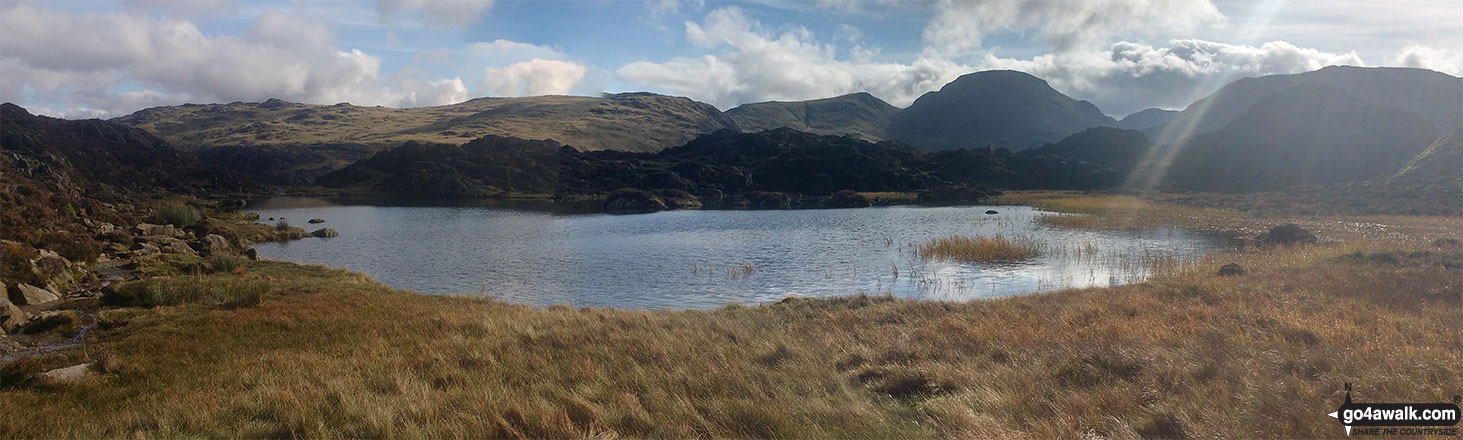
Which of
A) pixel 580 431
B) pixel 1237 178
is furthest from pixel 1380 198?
pixel 580 431

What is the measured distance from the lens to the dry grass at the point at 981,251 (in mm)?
42312

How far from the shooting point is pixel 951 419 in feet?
28.9

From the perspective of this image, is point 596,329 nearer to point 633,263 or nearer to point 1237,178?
point 633,263

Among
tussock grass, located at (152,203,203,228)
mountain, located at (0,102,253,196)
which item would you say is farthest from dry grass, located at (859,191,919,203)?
mountain, located at (0,102,253,196)

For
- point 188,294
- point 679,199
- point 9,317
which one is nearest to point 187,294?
point 188,294

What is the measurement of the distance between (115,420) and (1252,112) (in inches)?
7527

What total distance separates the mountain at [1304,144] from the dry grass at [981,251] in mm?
103084

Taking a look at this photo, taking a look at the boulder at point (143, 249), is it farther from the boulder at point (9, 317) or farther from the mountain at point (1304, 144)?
the mountain at point (1304, 144)

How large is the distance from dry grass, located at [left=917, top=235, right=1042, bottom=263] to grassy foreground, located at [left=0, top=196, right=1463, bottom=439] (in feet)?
71.7

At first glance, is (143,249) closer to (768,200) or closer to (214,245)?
(214,245)

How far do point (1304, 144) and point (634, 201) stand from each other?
132 meters

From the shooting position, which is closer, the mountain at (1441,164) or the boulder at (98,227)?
the boulder at (98,227)

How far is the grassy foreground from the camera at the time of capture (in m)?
8.80

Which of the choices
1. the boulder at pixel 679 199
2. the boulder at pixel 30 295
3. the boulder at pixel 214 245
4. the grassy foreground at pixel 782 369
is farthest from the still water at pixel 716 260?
the boulder at pixel 679 199
